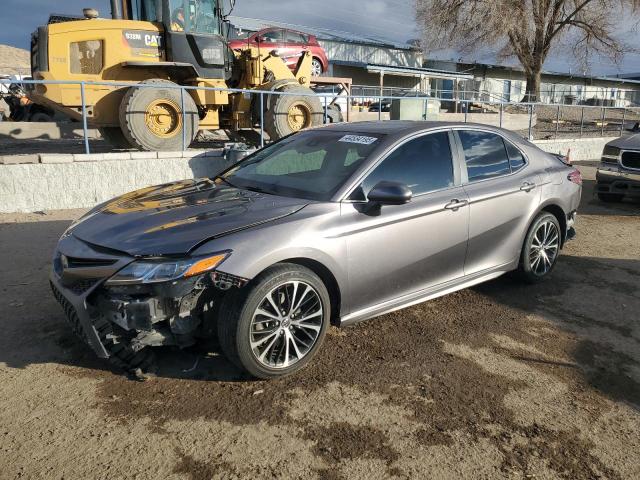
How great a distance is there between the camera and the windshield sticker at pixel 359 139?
4020mm

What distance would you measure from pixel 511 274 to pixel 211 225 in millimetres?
3179

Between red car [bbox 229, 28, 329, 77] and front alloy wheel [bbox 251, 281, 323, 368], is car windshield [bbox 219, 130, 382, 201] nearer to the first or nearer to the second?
front alloy wheel [bbox 251, 281, 323, 368]

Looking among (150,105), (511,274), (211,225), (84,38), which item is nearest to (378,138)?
Result: (211,225)

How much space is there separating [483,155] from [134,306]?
3156 millimetres

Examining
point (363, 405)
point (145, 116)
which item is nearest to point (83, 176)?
point (145, 116)

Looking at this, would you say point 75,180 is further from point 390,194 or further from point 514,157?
point 514,157

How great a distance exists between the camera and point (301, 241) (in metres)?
3.25

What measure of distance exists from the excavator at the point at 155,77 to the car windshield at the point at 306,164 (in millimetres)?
4833

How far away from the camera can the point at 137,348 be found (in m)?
2.99

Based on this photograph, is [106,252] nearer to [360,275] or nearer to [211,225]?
[211,225]

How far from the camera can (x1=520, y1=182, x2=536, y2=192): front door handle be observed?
474cm

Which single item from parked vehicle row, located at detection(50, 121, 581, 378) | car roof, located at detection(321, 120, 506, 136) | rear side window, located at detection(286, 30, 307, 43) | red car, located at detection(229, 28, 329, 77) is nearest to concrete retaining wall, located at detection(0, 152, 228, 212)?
parked vehicle row, located at detection(50, 121, 581, 378)

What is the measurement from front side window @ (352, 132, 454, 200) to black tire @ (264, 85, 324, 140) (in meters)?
6.12

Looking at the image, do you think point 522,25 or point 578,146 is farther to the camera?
point 522,25
